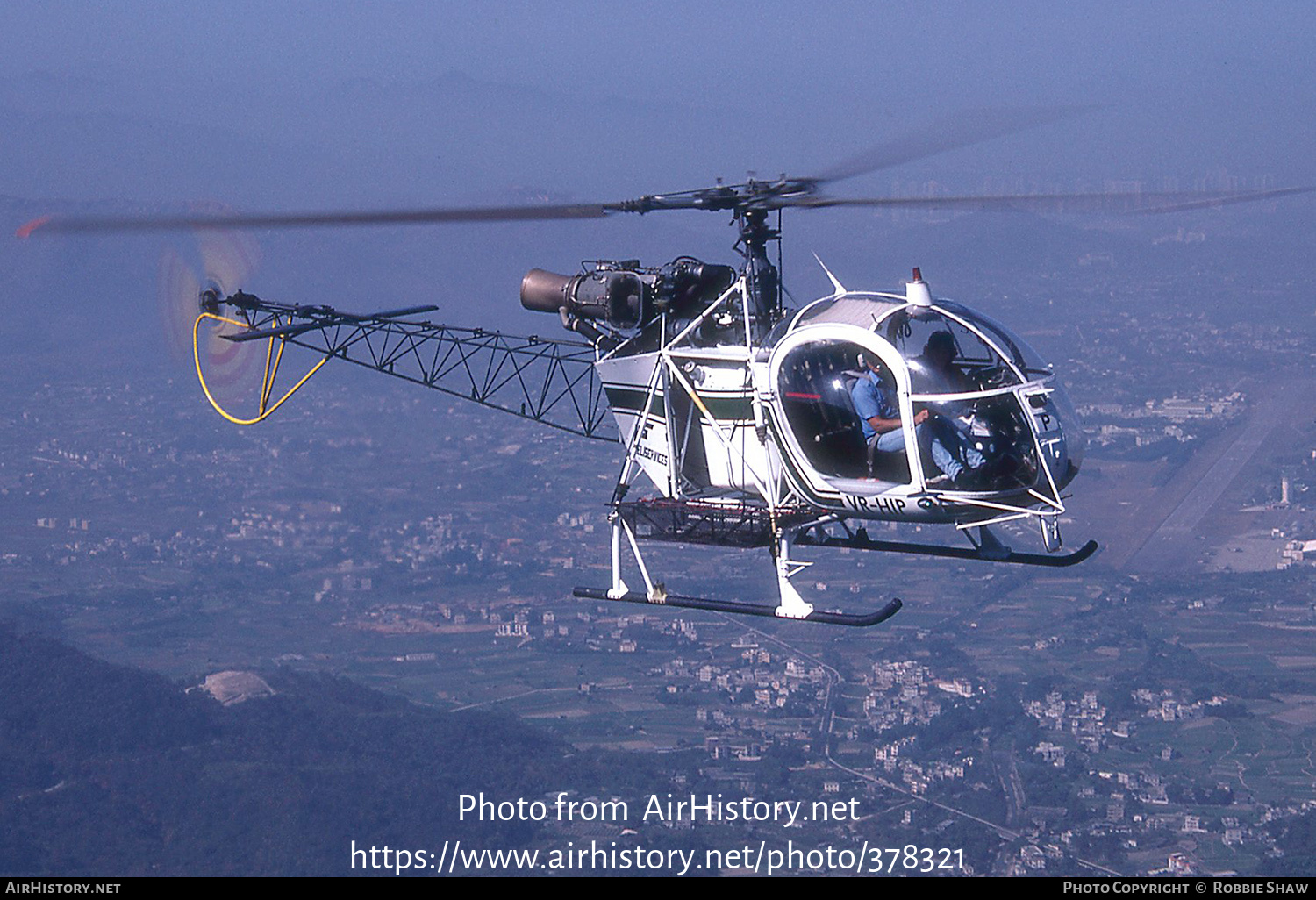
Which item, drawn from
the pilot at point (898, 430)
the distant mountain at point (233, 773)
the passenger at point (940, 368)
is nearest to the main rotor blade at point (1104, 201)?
the passenger at point (940, 368)

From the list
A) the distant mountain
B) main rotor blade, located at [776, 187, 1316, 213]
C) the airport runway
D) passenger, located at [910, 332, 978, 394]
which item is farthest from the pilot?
the airport runway

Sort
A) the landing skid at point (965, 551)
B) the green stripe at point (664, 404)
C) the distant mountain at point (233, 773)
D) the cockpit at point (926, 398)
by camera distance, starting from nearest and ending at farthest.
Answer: the cockpit at point (926, 398) < the landing skid at point (965, 551) < the green stripe at point (664, 404) < the distant mountain at point (233, 773)

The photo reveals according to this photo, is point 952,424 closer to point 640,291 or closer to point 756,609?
point 756,609

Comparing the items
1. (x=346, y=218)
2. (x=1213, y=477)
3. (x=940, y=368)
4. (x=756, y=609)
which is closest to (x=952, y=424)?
(x=940, y=368)

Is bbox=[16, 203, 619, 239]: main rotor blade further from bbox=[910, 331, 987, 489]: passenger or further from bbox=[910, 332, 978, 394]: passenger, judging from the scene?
bbox=[910, 331, 987, 489]: passenger

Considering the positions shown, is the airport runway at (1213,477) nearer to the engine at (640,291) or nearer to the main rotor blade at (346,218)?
the engine at (640,291)

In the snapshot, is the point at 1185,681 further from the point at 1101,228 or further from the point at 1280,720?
the point at 1101,228

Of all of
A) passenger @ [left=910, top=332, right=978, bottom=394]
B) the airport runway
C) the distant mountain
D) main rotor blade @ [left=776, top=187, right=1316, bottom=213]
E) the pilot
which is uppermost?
main rotor blade @ [left=776, top=187, right=1316, bottom=213]
